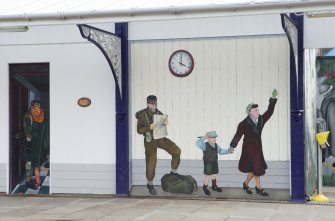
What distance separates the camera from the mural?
1586cm

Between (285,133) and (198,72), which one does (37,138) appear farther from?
(285,133)

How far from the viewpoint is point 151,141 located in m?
13.1

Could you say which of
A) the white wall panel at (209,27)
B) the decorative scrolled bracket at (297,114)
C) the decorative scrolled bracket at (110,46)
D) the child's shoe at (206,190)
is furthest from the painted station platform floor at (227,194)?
the white wall panel at (209,27)

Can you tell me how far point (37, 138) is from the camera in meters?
13.9

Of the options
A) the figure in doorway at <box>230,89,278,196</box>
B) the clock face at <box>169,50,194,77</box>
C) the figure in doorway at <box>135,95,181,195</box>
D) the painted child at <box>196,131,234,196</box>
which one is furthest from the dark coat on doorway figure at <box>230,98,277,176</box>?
the clock face at <box>169,50,194,77</box>

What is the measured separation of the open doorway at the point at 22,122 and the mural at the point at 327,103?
6.66 metres

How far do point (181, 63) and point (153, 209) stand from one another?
3.13 meters

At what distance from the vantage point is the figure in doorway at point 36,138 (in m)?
13.9

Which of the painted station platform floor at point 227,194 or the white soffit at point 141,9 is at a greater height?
the white soffit at point 141,9

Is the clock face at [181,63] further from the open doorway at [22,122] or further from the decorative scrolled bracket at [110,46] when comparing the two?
the open doorway at [22,122]

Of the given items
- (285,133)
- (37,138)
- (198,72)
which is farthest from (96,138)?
(285,133)

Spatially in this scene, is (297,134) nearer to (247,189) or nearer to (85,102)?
(247,189)

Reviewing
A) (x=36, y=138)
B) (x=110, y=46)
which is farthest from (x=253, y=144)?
(x=36, y=138)

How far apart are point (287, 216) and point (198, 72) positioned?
→ 362 cm
